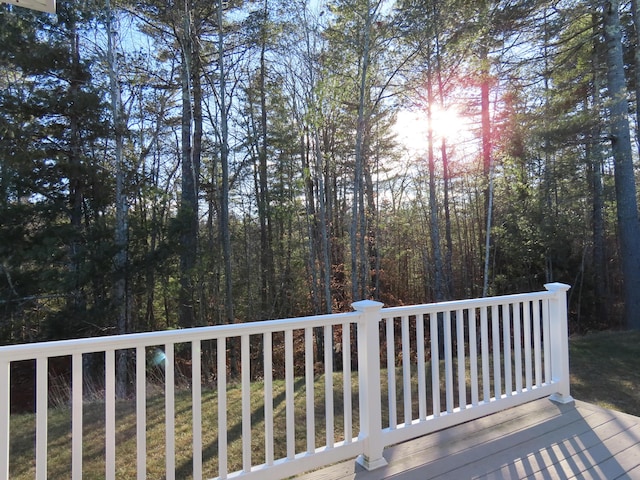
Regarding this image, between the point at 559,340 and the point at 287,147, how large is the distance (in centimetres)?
883

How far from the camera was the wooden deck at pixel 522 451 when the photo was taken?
6.15 feet

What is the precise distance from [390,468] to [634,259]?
790 cm

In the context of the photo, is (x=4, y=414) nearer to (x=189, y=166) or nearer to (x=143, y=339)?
(x=143, y=339)

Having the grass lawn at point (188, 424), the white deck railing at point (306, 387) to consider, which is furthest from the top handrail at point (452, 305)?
the grass lawn at point (188, 424)

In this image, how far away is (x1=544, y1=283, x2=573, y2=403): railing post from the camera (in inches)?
107

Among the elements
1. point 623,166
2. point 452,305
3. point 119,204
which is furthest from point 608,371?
point 119,204

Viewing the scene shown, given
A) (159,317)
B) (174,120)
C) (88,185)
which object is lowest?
(159,317)

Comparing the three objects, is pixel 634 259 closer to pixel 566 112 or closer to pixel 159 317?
pixel 566 112

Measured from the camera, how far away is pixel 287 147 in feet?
34.6

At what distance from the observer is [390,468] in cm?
193

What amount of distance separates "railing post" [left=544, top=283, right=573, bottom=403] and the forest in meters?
5.56

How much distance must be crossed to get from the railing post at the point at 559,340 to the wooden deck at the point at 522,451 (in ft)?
0.65

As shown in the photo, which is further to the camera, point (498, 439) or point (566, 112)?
point (566, 112)

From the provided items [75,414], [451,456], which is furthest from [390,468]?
[75,414]
